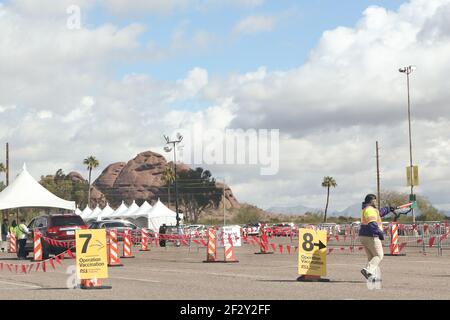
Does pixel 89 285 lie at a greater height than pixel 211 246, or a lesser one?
lesser

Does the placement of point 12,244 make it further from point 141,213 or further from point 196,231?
point 141,213

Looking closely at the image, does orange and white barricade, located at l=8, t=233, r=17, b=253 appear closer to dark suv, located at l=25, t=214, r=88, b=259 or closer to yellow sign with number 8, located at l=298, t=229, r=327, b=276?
dark suv, located at l=25, t=214, r=88, b=259

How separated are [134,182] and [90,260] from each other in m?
148

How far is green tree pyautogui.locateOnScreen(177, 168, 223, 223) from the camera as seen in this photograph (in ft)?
491

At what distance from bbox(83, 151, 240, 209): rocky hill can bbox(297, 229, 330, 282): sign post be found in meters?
137

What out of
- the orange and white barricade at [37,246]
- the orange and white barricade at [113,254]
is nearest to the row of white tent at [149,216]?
the orange and white barricade at [37,246]

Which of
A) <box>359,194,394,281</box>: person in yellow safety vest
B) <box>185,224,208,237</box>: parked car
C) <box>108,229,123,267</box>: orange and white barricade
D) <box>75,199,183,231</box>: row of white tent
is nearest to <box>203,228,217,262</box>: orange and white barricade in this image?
<box>108,229,123,267</box>: orange and white barricade

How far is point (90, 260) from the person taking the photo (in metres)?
15.9

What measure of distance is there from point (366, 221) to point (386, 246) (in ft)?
65.3

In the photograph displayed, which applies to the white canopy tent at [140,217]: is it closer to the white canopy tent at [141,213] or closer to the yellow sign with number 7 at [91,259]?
the white canopy tent at [141,213]

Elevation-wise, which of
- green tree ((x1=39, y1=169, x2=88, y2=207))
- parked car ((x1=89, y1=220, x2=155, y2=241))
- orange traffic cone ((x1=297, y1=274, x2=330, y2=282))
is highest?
green tree ((x1=39, y1=169, x2=88, y2=207))

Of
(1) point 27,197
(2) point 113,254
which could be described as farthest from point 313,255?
(1) point 27,197

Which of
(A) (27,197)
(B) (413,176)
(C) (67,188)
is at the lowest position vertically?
(A) (27,197)
